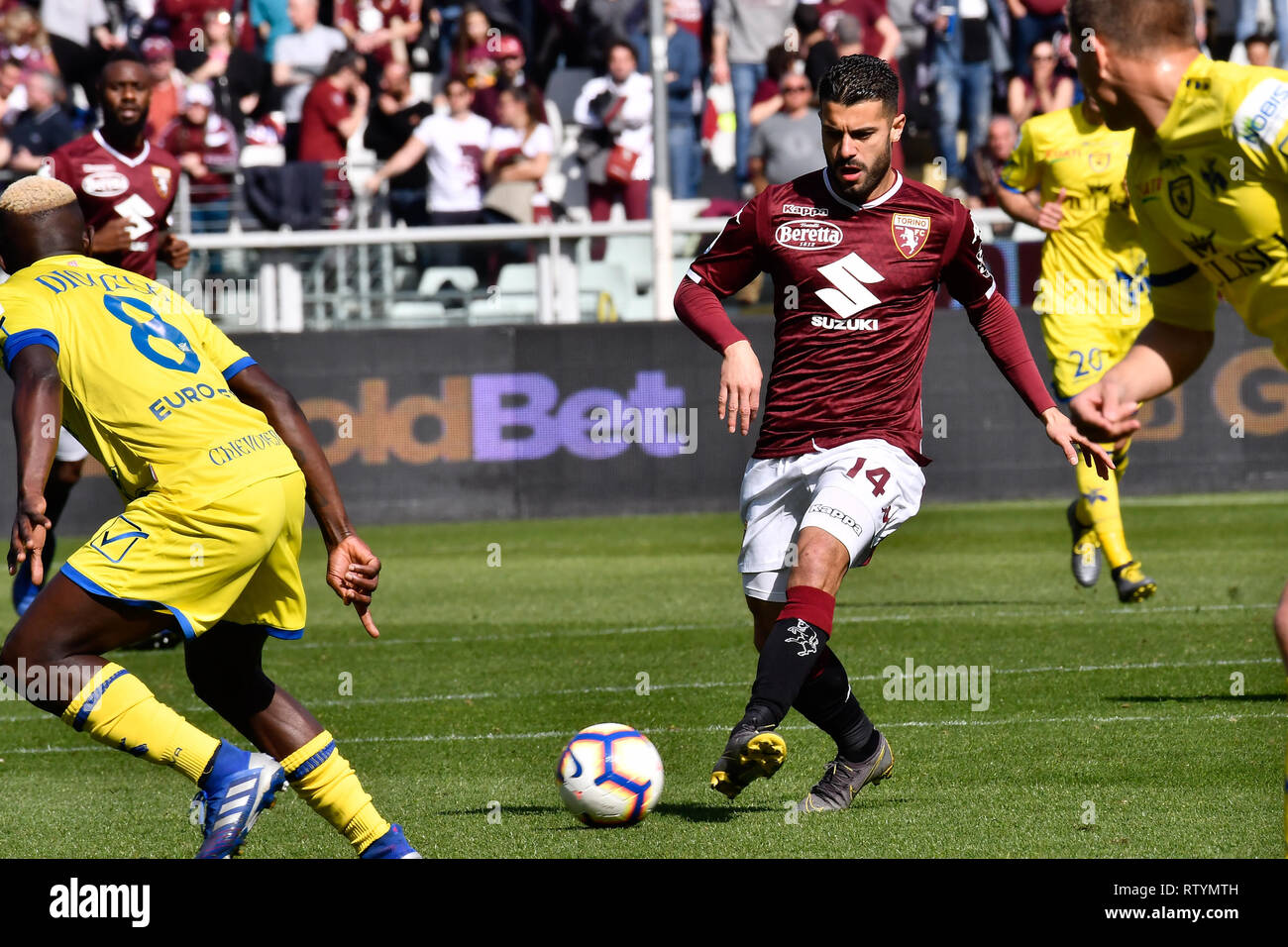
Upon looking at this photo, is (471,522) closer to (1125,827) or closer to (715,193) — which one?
(715,193)

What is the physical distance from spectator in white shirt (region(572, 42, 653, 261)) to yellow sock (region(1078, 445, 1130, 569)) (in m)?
8.33

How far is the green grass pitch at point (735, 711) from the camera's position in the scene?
18.9ft

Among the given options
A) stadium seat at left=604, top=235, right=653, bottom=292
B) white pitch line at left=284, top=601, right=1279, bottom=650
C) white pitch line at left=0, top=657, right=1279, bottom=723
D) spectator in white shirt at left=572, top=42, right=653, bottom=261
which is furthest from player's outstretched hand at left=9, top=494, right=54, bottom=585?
spectator in white shirt at left=572, top=42, right=653, bottom=261

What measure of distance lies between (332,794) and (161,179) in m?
6.69

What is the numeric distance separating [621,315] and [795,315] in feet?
35.5

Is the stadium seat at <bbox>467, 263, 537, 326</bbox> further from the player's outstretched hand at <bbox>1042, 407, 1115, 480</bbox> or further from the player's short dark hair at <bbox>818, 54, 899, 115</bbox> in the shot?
the player's outstretched hand at <bbox>1042, 407, 1115, 480</bbox>

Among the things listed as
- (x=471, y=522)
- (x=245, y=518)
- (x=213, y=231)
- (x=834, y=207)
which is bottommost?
(x=471, y=522)

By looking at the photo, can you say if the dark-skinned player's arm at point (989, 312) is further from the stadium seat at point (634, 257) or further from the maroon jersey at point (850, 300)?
the stadium seat at point (634, 257)

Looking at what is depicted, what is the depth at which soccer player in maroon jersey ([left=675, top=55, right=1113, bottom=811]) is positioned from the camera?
19.7 feet

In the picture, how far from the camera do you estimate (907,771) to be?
6633mm

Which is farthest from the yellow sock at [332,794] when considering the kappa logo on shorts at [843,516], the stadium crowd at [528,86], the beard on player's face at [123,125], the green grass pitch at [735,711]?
the stadium crowd at [528,86]

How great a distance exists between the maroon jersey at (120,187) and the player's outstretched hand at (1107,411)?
7.17m

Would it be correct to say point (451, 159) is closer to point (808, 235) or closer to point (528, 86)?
point (528, 86)

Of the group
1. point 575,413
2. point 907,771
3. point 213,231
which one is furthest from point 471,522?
point 907,771
